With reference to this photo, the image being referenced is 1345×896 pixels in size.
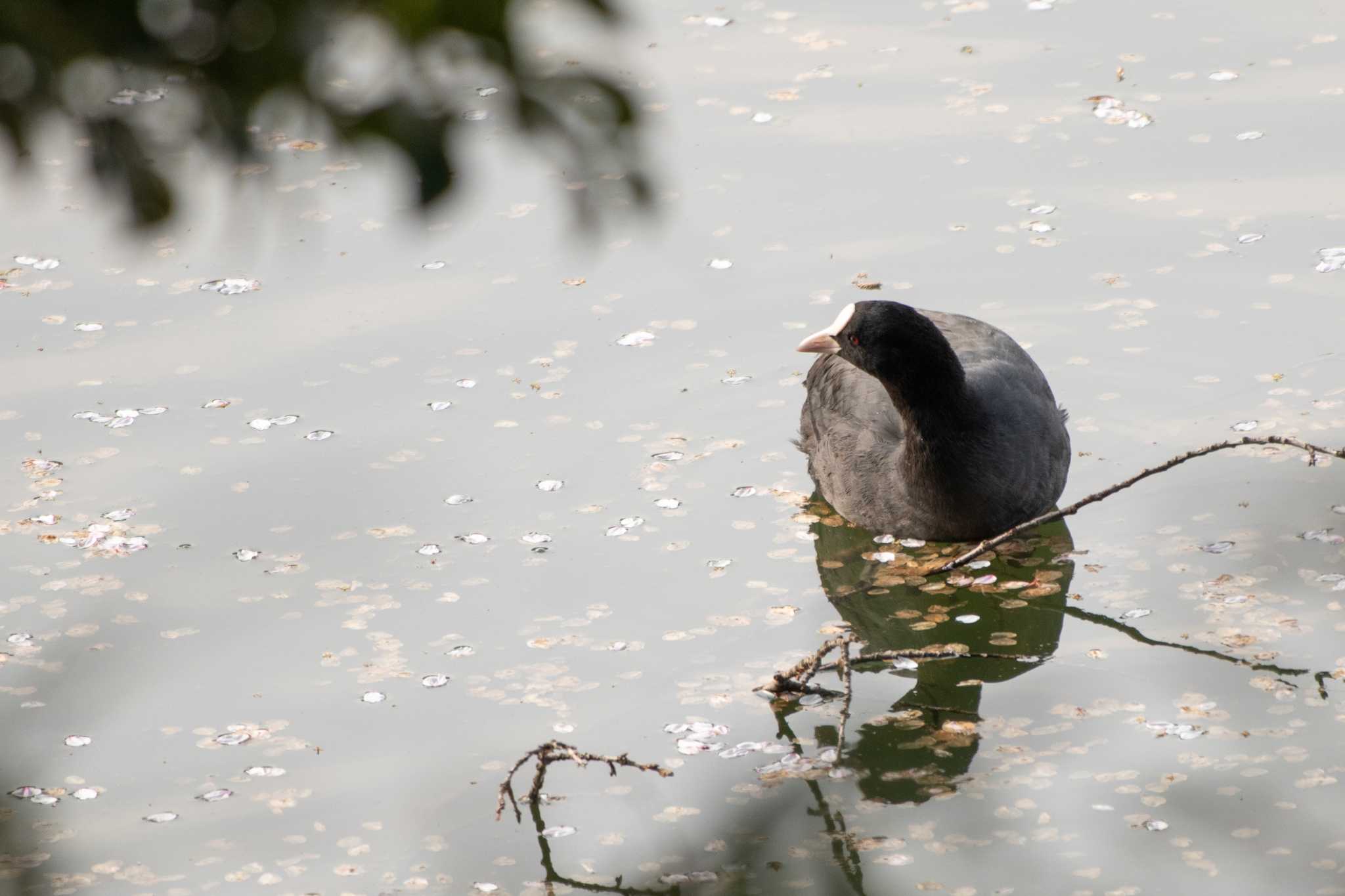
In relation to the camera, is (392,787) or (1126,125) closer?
(392,787)

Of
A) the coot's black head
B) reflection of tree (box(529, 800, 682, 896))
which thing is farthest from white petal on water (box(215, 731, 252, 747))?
the coot's black head

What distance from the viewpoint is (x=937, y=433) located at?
8297mm

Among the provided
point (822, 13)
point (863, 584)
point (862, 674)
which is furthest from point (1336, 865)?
point (822, 13)

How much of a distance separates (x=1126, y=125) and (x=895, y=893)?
A: 24.6ft

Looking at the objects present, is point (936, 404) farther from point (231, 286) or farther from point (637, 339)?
point (231, 286)

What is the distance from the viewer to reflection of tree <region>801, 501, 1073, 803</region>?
7.02 metres

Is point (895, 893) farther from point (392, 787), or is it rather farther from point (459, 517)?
point (459, 517)

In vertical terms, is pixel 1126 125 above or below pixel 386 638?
above

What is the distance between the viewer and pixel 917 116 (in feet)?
41.6

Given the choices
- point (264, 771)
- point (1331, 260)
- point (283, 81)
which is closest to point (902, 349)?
point (264, 771)

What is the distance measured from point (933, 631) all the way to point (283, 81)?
229 inches

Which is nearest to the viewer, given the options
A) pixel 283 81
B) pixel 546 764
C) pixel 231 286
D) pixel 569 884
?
pixel 283 81

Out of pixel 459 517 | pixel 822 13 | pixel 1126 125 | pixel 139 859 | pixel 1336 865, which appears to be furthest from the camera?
pixel 822 13

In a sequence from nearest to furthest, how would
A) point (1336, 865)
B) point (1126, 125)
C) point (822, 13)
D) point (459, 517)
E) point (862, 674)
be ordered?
point (1336, 865), point (862, 674), point (459, 517), point (1126, 125), point (822, 13)
